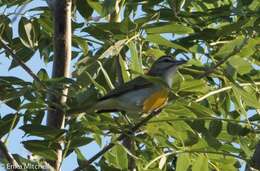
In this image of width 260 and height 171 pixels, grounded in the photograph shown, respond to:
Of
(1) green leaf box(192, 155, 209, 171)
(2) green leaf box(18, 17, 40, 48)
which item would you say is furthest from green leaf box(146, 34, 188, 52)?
(2) green leaf box(18, 17, 40, 48)

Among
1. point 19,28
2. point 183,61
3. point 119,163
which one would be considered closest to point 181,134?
point 119,163

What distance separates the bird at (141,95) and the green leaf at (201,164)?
0.34 m

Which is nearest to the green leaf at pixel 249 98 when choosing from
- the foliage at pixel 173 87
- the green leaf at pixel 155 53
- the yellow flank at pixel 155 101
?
the foliage at pixel 173 87

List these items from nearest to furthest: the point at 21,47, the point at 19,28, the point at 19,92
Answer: the point at 19,92 < the point at 19,28 < the point at 21,47

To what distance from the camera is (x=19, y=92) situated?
13.1 feet

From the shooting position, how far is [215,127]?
4527 millimetres

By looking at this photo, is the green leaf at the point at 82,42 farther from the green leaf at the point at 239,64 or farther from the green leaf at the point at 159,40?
the green leaf at the point at 239,64

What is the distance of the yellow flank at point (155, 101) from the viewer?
4685 mm

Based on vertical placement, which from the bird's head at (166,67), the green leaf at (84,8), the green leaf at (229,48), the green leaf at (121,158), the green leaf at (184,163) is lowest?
the green leaf at (184,163)

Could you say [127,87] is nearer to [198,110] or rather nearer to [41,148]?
[198,110]

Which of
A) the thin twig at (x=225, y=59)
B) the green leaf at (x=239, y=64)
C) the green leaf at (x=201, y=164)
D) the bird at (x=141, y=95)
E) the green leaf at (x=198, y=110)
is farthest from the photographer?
the bird at (x=141, y=95)

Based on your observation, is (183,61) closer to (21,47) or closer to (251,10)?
(251,10)

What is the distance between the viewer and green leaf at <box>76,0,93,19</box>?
4738 millimetres

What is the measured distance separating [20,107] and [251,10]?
4.43 feet
